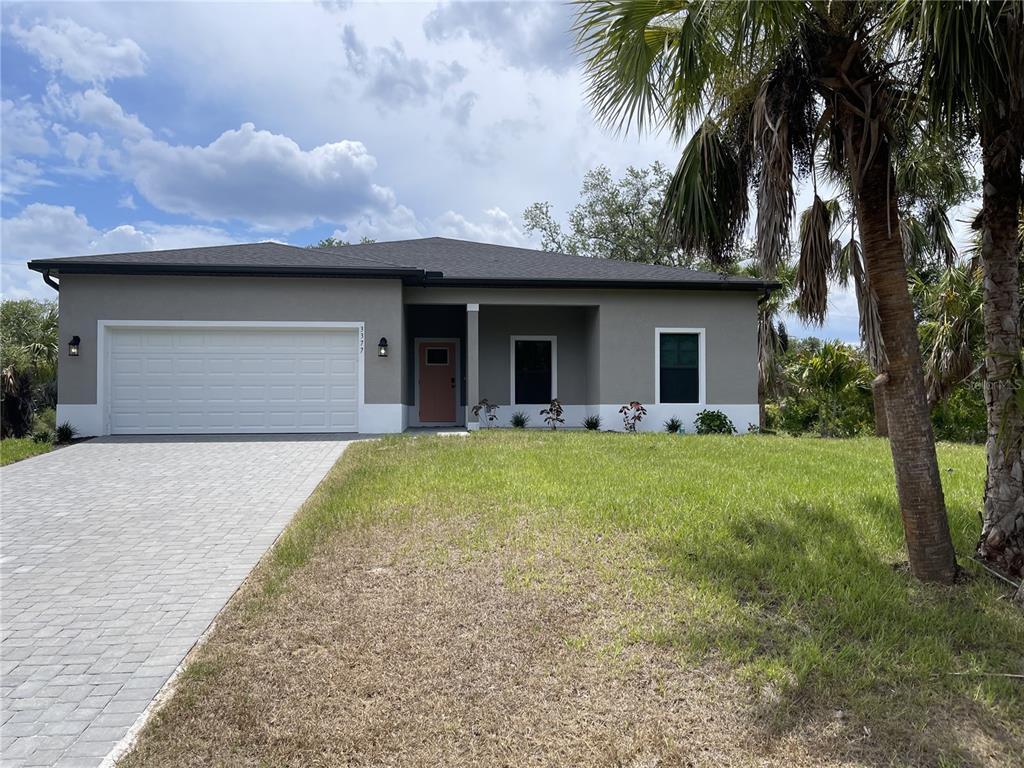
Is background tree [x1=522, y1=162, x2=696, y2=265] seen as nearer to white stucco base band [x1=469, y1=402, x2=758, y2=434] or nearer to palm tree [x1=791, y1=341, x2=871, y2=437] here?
palm tree [x1=791, y1=341, x2=871, y2=437]

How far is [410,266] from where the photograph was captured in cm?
1430

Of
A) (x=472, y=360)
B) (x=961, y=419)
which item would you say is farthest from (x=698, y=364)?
(x=961, y=419)

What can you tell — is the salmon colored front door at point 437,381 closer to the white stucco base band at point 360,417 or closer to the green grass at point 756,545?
the white stucco base band at point 360,417

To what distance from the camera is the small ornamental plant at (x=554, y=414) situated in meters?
14.6

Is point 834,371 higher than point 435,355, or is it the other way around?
point 435,355

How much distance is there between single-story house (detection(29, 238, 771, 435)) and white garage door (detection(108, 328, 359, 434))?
0.9 inches

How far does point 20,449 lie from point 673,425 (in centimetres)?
1316

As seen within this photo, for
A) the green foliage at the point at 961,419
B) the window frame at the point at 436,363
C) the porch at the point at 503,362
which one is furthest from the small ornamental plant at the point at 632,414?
the green foliage at the point at 961,419

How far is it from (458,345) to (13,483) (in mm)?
9775

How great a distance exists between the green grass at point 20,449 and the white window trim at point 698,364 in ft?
40.9

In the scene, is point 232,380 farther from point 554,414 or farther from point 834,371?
point 834,371

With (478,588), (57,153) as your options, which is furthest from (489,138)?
(478,588)

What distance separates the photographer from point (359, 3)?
29.5 ft


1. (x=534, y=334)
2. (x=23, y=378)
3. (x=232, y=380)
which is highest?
(x=534, y=334)
